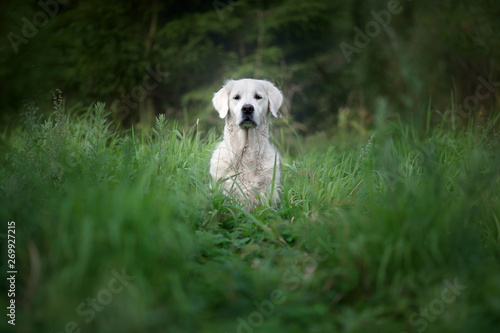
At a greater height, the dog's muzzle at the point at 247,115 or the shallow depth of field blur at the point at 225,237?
the dog's muzzle at the point at 247,115

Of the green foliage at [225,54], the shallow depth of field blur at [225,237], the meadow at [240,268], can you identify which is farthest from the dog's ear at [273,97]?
the meadow at [240,268]

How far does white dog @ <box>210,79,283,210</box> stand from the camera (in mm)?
3844

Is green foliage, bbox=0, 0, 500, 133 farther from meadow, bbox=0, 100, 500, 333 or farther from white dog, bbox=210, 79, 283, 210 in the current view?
meadow, bbox=0, 100, 500, 333

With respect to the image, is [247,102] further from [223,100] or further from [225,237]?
[225,237]

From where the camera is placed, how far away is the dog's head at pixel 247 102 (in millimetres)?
3834

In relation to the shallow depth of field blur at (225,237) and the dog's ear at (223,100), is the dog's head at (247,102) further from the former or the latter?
the shallow depth of field blur at (225,237)

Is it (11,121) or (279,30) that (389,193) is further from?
(279,30)

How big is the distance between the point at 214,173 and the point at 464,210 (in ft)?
7.47

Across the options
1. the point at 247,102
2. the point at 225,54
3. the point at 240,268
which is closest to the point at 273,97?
the point at 247,102

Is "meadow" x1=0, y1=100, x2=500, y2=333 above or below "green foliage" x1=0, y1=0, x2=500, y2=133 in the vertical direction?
below

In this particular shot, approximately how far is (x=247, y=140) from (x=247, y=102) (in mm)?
388

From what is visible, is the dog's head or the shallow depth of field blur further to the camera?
the dog's head

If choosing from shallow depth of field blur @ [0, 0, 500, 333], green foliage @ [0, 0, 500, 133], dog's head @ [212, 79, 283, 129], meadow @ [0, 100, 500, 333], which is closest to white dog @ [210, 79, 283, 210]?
dog's head @ [212, 79, 283, 129]

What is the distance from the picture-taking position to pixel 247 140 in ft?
13.2
